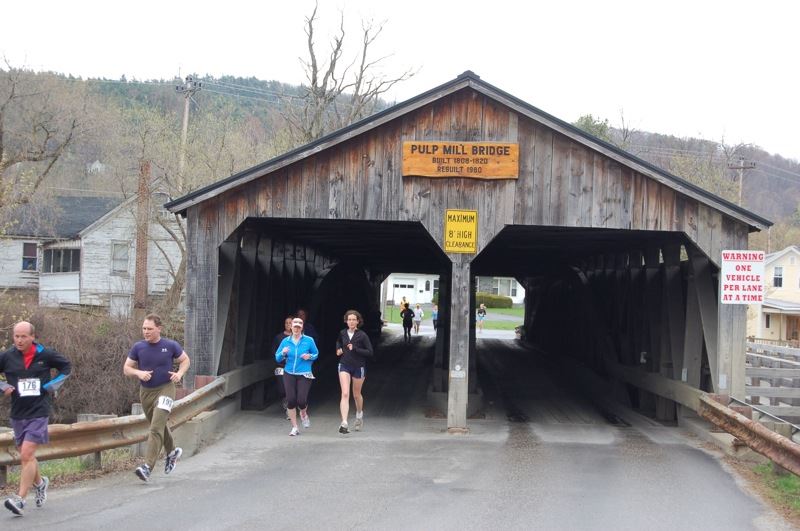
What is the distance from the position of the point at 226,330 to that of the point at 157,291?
29961 mm

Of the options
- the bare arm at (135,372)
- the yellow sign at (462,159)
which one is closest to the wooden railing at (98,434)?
the bare arm at (135,372)

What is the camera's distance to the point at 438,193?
1292 cm

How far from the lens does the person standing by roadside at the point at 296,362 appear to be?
1186 centimetres

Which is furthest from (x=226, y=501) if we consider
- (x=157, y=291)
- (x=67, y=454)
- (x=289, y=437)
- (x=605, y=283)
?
(x=157, y=291)

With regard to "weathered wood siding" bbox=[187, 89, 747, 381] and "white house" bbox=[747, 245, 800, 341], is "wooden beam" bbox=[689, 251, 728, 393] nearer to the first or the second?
"weathered wood siding" bbox=[187, 89, 747, 381]

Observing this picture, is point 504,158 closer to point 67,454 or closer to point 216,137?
point 67,454

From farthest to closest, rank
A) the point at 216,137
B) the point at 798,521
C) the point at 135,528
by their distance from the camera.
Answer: the point at 216,137
the point at 798,521
the point at 135,528

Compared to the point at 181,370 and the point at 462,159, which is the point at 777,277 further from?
the point at 181,370

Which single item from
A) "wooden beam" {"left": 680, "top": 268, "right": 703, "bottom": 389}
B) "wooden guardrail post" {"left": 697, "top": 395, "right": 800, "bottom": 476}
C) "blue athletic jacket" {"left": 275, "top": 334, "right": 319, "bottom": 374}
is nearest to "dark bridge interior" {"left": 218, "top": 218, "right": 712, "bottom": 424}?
"wooden beam" {"left": 680, "top": 268, "right": 703, "bottom": 389}

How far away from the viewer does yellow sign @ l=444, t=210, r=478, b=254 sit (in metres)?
12.8

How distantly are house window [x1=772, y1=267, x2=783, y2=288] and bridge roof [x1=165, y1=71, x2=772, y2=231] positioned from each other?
5160cm

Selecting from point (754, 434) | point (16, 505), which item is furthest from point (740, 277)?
point (16, 505)

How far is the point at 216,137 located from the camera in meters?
34.7

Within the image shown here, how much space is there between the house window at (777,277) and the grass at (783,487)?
54274 mm
